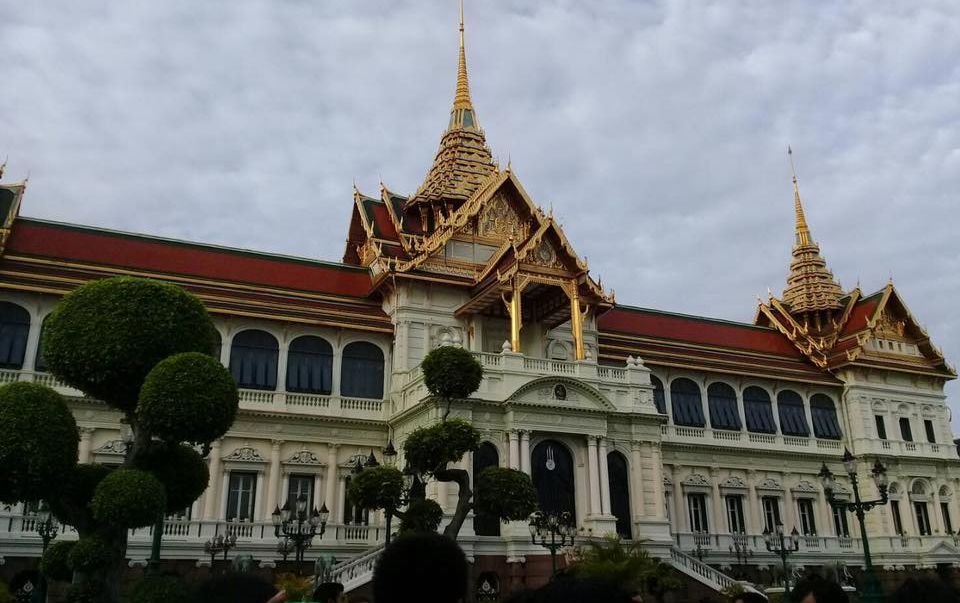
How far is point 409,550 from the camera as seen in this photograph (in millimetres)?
3713

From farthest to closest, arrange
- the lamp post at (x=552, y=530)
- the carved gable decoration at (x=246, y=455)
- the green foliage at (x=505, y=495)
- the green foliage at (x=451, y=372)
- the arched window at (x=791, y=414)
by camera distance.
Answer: the arched window at (x=791, y=414) < the carved gable decoration at (x=246, y=455) < the lamp post at (x=552, y=530) < the green foliage at (x=451, y=372) < the green foliage at (x=505, y=495)

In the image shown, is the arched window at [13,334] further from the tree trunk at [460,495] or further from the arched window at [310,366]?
the tree trunk at [460,495]

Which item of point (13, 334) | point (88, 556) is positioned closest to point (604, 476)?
point (88, 556)

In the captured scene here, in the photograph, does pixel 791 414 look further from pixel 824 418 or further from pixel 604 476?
pixel 604 476

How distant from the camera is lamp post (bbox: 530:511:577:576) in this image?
2214cm

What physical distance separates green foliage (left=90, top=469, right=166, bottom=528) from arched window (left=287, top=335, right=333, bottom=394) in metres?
15.5

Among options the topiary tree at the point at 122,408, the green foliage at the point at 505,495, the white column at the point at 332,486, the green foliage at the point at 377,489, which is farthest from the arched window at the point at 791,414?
the topiary tree at the point at 122,408

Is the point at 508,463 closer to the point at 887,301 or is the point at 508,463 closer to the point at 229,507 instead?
the point at 229,507

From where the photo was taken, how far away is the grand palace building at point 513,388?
27.1 metres

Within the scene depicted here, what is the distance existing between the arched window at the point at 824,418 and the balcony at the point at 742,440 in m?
0.41

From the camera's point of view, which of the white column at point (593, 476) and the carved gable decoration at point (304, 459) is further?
the carved gable decoration at point (304, 459)

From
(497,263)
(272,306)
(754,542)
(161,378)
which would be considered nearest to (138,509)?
(161,378)

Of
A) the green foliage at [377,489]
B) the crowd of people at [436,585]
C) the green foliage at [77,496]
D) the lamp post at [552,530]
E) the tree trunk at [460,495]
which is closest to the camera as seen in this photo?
the crowd of people at [436,585]

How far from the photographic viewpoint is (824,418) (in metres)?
39.8
